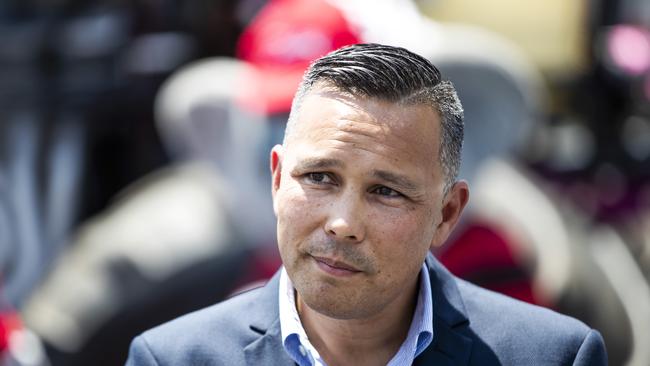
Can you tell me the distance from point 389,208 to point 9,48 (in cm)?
325

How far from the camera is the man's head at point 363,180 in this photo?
1.60 m

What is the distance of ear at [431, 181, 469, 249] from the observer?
1750 mm

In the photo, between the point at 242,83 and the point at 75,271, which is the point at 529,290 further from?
the point at 75,271

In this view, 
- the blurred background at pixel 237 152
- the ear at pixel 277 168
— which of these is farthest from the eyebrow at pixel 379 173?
the blurred background at pixel 237 152

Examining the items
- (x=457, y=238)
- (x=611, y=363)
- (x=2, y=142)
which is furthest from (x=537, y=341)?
(x=2, y=142)

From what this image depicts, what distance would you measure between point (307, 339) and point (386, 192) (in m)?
0.28

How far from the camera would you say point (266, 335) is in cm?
174

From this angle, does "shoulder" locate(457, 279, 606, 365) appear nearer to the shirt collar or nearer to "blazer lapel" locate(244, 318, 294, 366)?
the shirt collar

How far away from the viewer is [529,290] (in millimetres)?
3328

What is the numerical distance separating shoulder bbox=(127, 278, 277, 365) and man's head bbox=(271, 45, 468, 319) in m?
0.17

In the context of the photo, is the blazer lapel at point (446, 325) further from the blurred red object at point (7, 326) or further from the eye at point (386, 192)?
the blurred red object at point (7, 326)

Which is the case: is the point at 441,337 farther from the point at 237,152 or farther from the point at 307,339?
the point at 237,152

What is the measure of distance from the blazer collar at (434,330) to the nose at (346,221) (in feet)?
0.80

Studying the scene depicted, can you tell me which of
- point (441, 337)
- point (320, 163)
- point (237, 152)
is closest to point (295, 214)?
point (320, 163)
